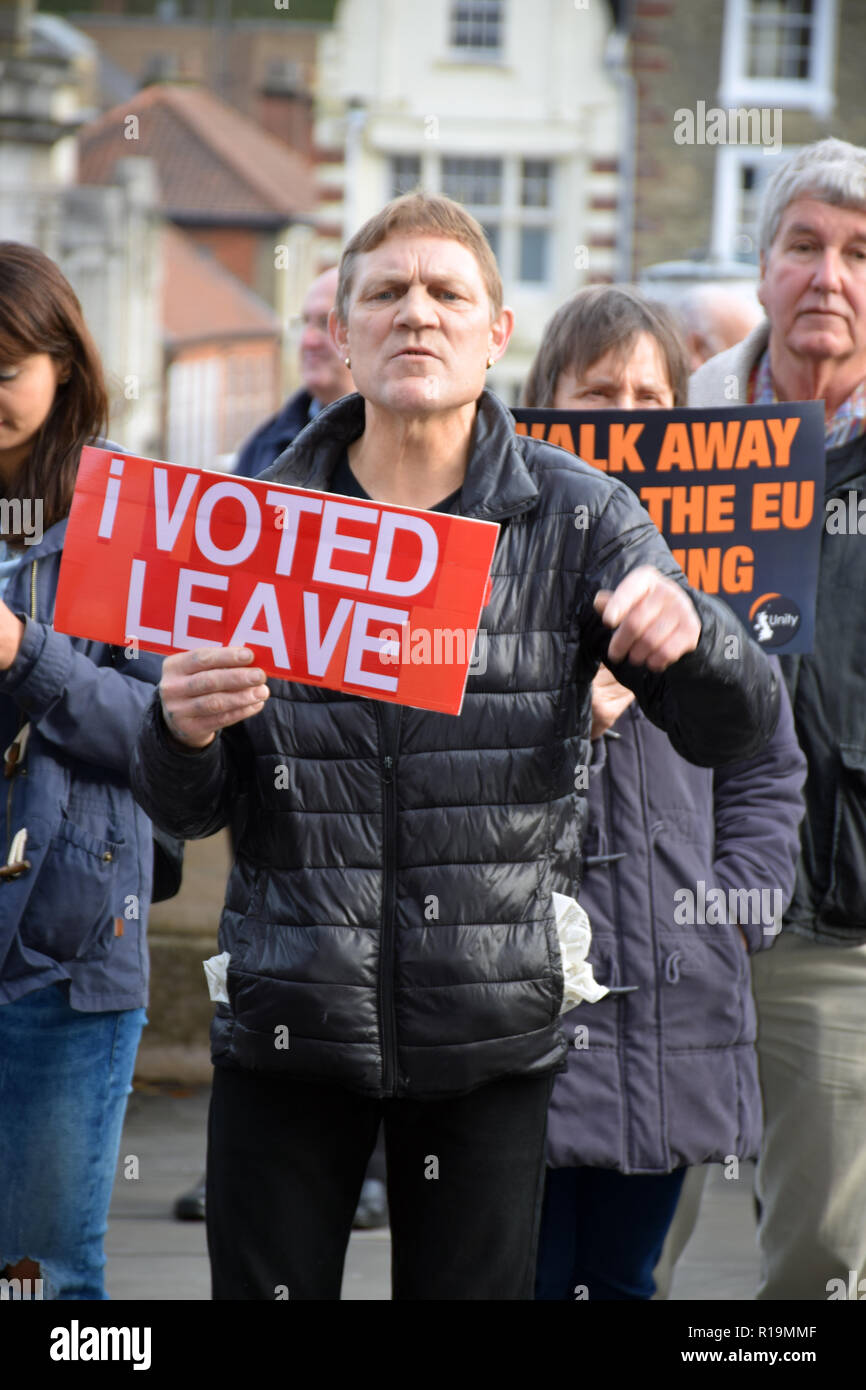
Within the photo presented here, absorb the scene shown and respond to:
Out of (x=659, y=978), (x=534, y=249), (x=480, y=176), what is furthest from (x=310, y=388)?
(x=480, y=176)

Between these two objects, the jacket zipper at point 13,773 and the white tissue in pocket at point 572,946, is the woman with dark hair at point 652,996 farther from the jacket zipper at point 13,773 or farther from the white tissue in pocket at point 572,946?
the jacket zipper at point 13,773

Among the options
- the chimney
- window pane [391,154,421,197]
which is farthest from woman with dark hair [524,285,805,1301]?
the chimney

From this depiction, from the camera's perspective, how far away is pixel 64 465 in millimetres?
3094

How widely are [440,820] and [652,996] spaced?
78cm

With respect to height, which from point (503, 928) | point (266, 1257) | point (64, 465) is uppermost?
point (64, 465)

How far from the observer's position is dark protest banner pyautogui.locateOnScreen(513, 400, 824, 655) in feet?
10.3

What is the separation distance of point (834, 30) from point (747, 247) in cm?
415

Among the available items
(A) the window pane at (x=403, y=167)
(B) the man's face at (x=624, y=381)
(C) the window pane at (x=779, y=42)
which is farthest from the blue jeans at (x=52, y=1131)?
(A) the window pane at (x=403, y=167)

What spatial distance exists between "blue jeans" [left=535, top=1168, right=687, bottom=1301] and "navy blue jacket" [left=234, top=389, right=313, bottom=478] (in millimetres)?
2746

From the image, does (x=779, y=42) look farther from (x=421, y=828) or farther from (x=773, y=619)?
(x=421, y=828)

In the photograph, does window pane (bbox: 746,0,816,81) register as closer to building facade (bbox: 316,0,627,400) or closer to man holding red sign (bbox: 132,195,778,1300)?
building facade (bbox: 316,0,627,400)
